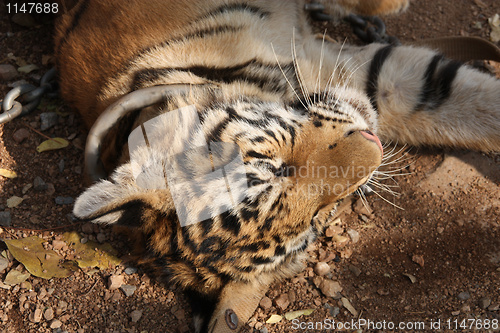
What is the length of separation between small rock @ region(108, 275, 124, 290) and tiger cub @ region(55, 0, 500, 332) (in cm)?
25

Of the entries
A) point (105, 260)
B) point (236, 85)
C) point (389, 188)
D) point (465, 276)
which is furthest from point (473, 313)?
point (105, 260)

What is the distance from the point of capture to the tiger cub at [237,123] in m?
2.02

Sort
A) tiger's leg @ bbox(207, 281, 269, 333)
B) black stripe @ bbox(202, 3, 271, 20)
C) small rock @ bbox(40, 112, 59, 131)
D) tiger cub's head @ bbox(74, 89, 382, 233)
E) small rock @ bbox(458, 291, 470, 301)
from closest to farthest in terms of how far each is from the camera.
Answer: tiger cub's head @ bbox(74, 89, 382, 233) < tiger's leg @ bbox(207, 281, 269, 333) < small rock @ bbox(458, 291, 470, 301) < black stripe @ bbox(202, 3, 271, 20) < small rock @ bbox(40, 112, 59, 131)

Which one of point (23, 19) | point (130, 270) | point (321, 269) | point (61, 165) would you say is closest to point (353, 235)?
point (321, 269)

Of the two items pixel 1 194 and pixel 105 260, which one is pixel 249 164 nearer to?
pixel 105 260

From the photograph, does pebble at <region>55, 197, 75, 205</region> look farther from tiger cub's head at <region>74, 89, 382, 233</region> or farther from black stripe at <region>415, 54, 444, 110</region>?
black stripe at <region>415, 54, 444, 110</region>

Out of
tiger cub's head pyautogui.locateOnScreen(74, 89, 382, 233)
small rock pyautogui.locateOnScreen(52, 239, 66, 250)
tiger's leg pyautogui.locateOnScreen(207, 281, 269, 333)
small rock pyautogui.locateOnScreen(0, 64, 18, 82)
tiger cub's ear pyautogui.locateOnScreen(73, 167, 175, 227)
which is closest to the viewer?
tiger cub's ear pyautogui.locateOnScreen(73, 167, 175, 227)

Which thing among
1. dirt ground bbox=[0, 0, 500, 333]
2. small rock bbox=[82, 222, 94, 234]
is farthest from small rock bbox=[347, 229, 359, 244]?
small rock bbox=[82, 222, 94, 234]

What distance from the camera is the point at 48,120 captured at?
2.93 metres

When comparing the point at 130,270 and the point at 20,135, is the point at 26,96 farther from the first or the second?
the point at 130,270

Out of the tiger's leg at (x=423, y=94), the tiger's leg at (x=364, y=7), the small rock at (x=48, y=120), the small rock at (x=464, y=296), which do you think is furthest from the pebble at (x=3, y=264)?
the tiger's leg at (x=364, y=7)

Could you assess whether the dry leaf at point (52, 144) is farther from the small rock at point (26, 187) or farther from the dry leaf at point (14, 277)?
the dry leaf at point (14, 277)

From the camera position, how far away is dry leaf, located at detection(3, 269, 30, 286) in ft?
7.79

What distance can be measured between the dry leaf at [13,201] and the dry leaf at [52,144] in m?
0.34
